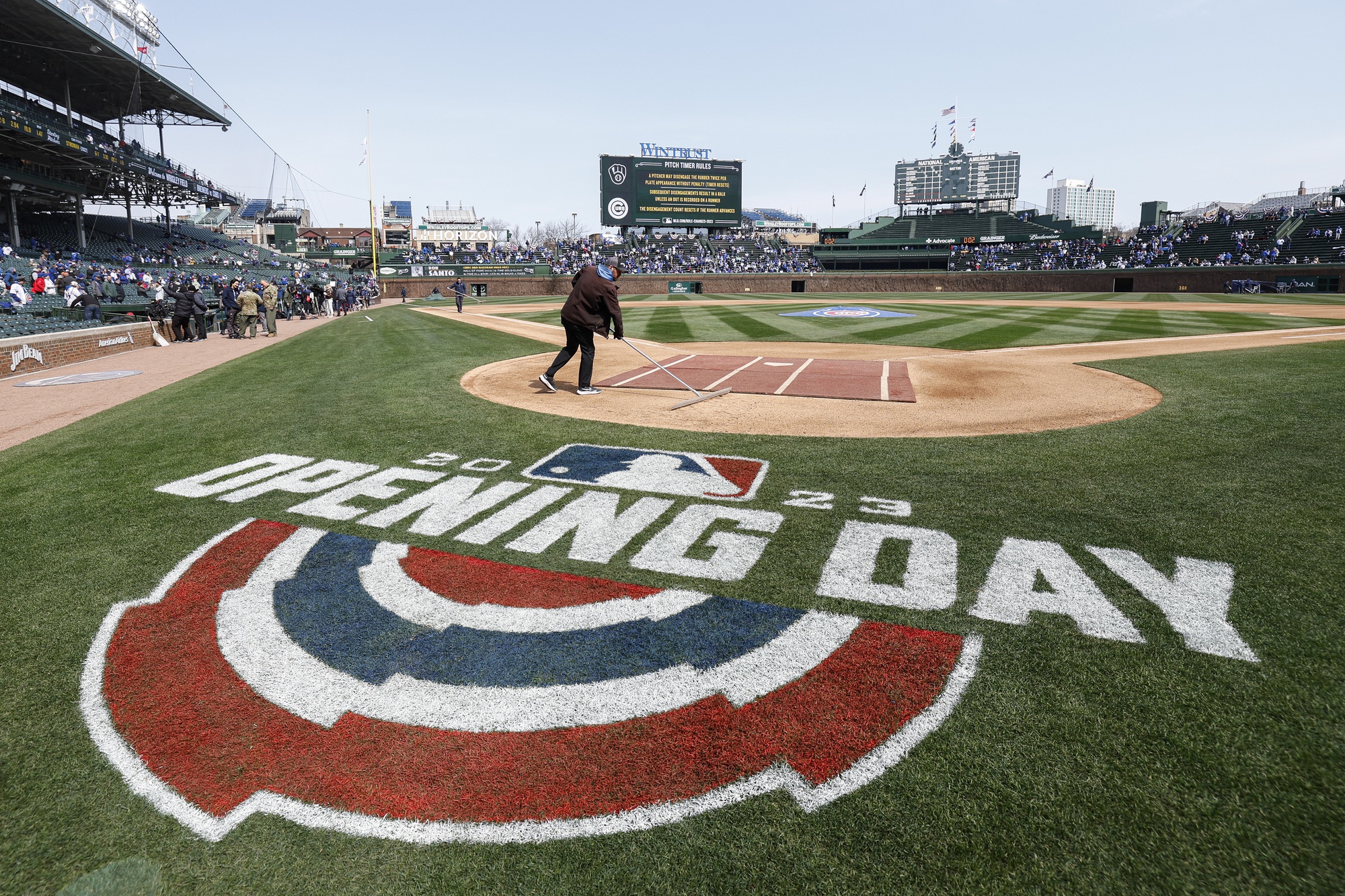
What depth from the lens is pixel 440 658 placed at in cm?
→ 363

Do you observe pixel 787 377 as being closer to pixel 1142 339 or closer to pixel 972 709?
pixel 972 709

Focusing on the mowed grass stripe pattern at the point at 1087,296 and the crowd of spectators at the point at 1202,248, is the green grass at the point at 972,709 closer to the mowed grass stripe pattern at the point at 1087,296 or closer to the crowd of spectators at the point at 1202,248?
the mowed grass stripe pattern at the point at 1087,296

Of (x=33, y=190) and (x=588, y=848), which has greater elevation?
(x=33, y=190)

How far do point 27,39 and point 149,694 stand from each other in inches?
1947

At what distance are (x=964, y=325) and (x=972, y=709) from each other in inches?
857

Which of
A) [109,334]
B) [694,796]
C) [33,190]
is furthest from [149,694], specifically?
[33,190]

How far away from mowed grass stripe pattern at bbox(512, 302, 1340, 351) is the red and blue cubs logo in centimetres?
1491

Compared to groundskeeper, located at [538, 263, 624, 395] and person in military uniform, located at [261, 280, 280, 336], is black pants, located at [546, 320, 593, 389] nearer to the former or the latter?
groundskeeper, located at [538, 263, 624, 395]

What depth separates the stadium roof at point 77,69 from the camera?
33125 millimetres

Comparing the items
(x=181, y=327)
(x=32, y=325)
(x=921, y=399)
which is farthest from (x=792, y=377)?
(x=181, y=327)

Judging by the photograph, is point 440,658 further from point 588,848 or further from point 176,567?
point 176,567

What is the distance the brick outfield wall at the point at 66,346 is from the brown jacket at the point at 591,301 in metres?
12.8

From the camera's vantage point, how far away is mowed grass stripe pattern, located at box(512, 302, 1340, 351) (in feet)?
62.2

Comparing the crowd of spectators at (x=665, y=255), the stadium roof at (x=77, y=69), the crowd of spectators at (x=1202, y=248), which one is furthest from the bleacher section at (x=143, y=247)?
the crowd of spectators at (x=1202, y=248)
